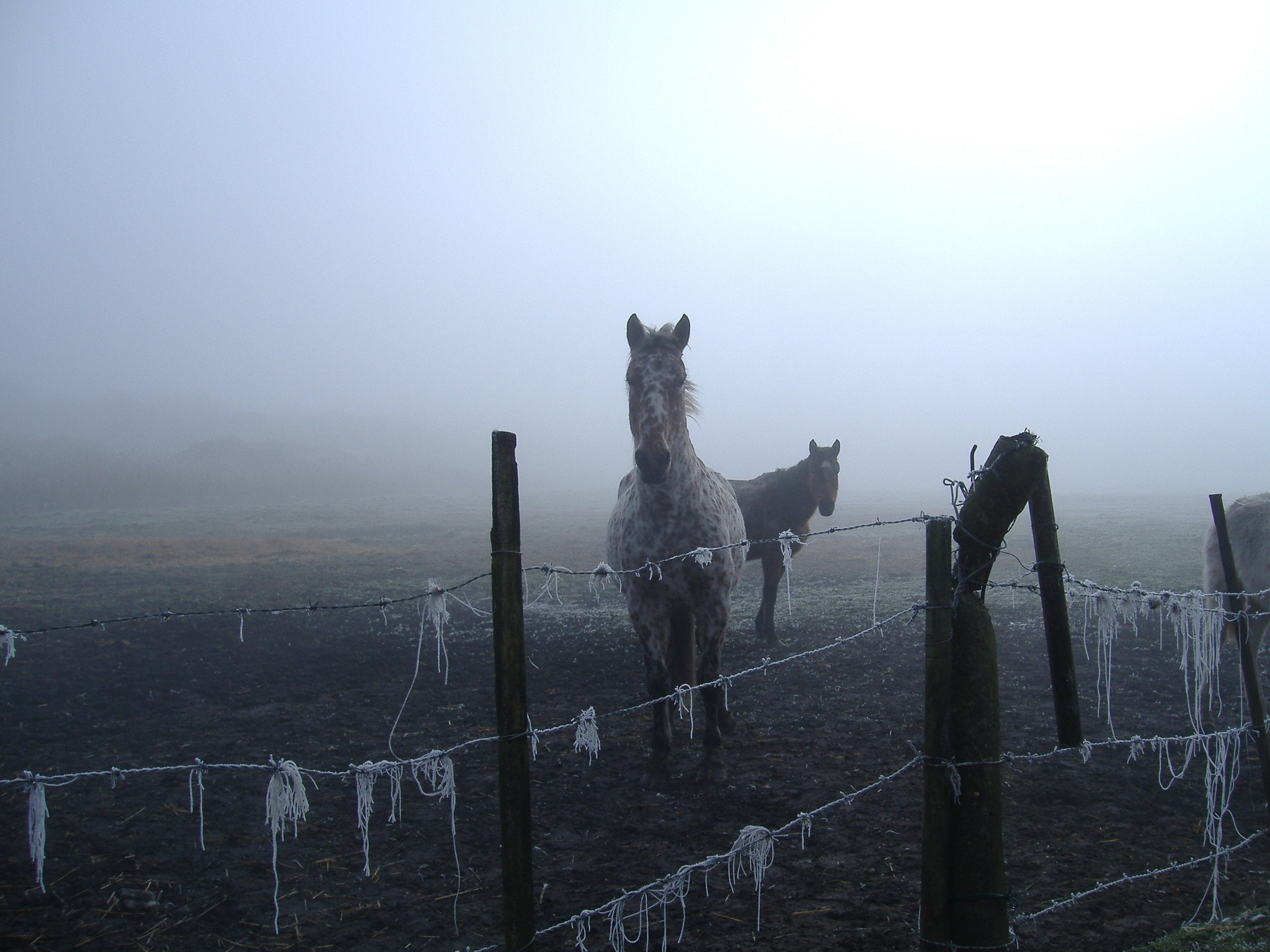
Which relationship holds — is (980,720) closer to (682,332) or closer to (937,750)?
(937,750)

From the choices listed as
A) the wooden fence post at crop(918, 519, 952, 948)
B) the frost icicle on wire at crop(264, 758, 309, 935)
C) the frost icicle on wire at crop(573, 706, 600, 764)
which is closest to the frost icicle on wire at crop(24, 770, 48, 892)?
the frost icicle on wire at crop(264, 758, 309, 935)

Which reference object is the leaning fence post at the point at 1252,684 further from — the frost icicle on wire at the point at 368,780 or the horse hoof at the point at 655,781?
the frost icicle on wire at the point at 368,780

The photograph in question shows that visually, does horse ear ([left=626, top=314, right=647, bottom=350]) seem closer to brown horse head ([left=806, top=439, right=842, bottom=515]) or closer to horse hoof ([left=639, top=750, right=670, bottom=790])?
horse hoof ([left=639, top=750, right=670, bottom=790])

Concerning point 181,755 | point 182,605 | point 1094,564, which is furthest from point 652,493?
point 1094,564

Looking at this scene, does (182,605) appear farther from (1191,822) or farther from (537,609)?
(1191,822)

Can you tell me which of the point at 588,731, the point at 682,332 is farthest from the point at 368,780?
the point at 682,332

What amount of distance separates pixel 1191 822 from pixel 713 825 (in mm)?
2848

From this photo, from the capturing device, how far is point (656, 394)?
503 cm

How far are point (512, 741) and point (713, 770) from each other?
312 cm

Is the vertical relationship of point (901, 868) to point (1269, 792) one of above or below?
below

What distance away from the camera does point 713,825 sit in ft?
14.3

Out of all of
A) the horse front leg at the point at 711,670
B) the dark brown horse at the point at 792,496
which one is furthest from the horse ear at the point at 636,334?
the dark brown horse at the point at 792,496

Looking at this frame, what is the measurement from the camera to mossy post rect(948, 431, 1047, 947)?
2178 mm

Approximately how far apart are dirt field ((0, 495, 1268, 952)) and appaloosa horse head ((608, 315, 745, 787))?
55 centimetres
